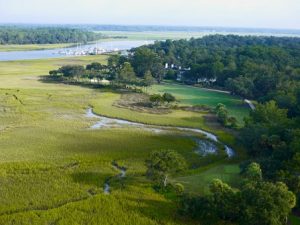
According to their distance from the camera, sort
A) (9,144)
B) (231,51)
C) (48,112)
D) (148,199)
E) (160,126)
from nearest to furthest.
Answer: (148,199)
(9,144)
(160,126)
(48,112)
(231,51)

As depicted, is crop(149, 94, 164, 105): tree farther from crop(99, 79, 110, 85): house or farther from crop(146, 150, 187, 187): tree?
crop(146, 150, 187, 187): tree

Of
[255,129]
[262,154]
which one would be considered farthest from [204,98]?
[262,154]

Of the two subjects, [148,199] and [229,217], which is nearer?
[229,217]

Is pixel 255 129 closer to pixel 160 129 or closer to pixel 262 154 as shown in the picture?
pixel 262 154

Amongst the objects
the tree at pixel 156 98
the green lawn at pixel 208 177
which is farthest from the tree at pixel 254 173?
the tree at pixel 156 98

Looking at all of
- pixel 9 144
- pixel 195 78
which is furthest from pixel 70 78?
pixel 9 144

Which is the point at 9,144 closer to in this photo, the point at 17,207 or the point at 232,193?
the point at 17,207

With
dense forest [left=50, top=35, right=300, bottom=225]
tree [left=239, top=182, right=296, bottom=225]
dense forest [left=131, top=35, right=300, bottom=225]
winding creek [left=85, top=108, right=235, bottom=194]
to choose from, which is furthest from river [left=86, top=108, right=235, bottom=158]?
tree [left=239, top=182, right=296, bottom=225]
